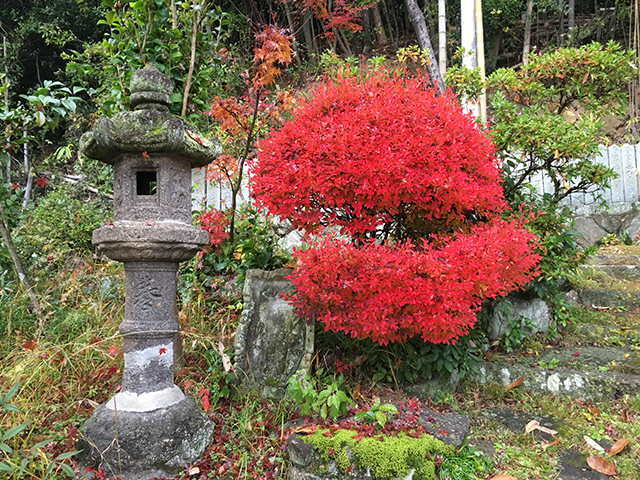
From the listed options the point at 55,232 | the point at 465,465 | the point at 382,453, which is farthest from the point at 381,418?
the point at 55,232

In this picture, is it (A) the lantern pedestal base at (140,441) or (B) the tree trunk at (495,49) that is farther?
(B) the tree trunk at (495,49)

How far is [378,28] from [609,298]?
9.44 m

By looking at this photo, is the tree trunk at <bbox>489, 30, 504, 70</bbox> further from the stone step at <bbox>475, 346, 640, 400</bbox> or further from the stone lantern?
the stone lantern

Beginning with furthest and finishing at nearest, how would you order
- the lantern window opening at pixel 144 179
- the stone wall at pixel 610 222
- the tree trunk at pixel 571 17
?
the tree trunk at pixel 571 17, the stone wall at pixel 610 222, the lantern window opening at pixel 144 179

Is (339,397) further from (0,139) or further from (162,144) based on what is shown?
(0,139)

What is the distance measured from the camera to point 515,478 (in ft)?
6.88

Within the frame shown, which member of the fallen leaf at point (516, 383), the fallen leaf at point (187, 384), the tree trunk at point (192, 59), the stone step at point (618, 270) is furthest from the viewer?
the stone step at point (618, 270)

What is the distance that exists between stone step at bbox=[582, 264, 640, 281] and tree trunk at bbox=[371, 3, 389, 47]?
341 inches

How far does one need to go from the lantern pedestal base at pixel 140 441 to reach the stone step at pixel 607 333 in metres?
3.37

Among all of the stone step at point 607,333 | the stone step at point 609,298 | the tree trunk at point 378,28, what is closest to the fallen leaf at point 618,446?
the stone step at point 607,333

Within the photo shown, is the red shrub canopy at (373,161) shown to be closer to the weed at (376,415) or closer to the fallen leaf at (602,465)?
the weed at (376,415)

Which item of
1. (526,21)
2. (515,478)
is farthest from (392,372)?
(526,21)

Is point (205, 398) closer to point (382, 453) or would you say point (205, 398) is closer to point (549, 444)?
point (382, 453)

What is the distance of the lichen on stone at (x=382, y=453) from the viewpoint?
1.97 m
